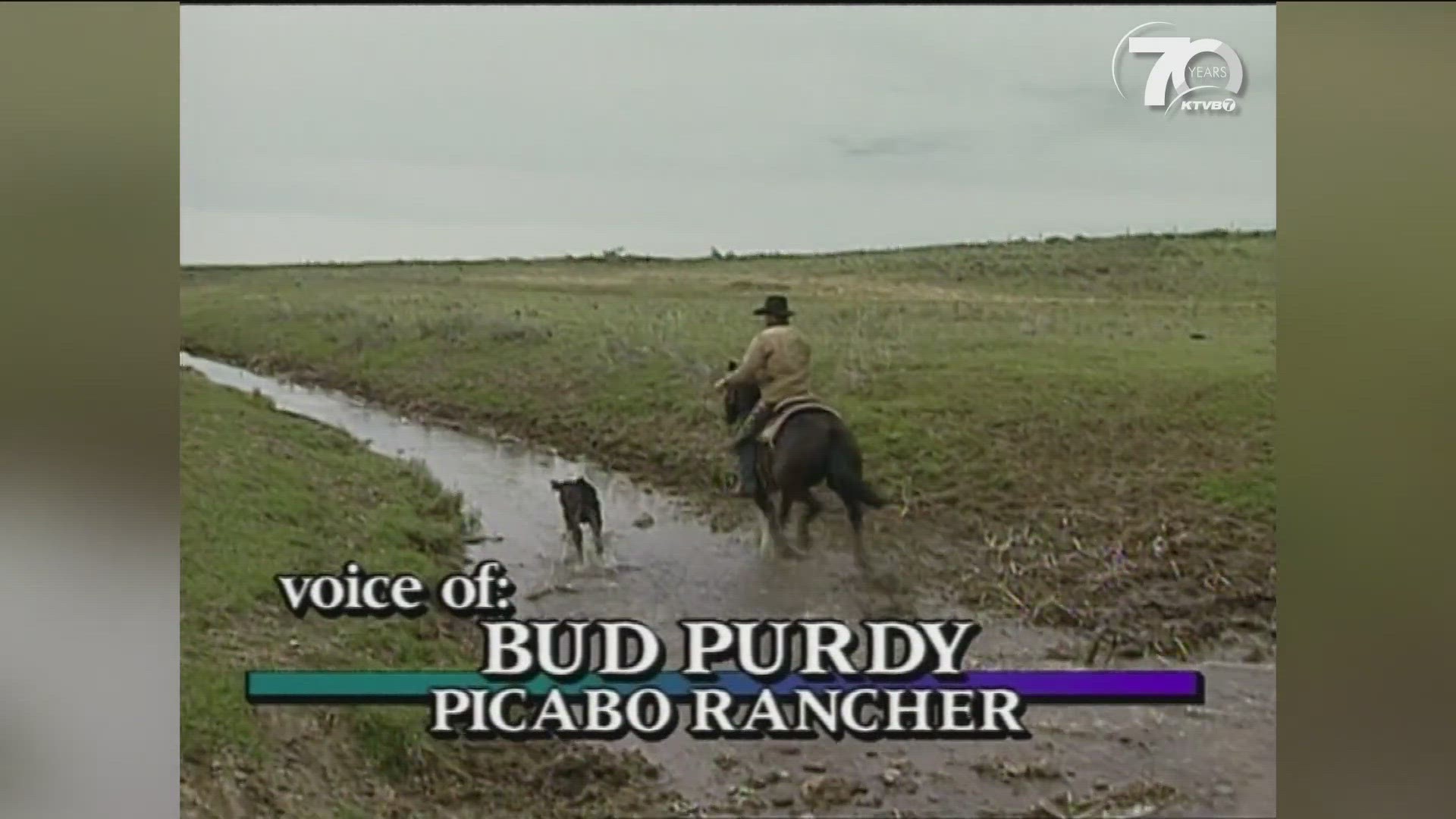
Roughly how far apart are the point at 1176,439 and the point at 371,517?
2121 millimetres

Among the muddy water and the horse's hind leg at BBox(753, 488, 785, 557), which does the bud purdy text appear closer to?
the muddy water

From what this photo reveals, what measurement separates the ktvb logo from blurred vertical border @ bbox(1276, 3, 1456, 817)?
143 mm

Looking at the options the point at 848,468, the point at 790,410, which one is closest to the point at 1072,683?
the point at 848,468

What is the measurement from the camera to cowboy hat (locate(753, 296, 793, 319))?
144 inches

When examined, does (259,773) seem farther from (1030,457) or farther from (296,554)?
(1030,457)

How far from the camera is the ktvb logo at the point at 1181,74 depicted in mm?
3631

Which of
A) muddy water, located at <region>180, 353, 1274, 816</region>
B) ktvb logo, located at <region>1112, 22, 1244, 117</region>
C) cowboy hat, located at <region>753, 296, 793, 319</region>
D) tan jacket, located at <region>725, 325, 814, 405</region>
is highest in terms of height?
ktvb logo, located at <region>1112, 22, 1244, 117</region>

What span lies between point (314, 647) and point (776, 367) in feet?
4.62

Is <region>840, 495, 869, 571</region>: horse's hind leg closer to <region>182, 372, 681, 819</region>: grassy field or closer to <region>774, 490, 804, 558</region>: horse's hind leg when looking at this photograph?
<region>774, 490, 804, 558</region>: horse's hind leg

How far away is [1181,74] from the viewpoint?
364 centimetres

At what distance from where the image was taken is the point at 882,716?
3670 millimetres

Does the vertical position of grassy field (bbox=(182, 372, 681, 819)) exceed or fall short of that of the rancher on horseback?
it falls short

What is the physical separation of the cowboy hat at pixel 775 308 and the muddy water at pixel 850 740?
57 centimetres

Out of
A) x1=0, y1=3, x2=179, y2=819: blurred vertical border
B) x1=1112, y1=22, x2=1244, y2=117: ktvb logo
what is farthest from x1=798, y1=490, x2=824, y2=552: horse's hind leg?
x1=0, y1=3, x2=179, y2=819: blurred vertical border
